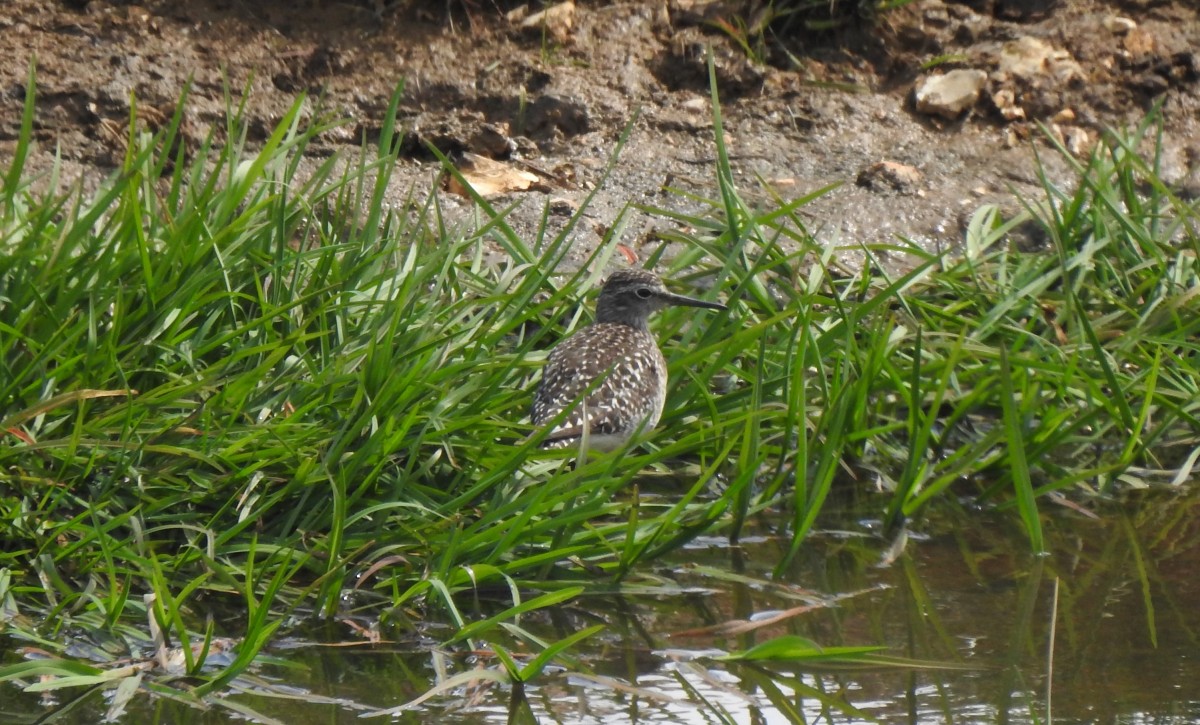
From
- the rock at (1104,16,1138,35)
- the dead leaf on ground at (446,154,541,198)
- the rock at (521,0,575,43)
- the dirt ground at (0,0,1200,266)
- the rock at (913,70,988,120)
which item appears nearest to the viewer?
the dead leaf on ground at (446,154,541,198)

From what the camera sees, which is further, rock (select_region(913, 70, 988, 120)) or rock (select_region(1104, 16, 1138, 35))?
rock (select_region(1104, 16, 1138, 35))

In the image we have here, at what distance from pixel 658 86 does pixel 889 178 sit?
1271 millimetres

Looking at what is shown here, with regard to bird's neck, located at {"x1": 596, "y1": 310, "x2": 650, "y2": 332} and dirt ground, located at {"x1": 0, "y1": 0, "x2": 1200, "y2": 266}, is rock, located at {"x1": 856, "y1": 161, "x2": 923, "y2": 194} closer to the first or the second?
dirt ground, located at {"x1": 0, "y1": 0, "x2": 1200, "y2": 266}

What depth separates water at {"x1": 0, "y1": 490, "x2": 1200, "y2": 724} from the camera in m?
3.62

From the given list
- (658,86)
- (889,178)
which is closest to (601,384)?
(889,178)

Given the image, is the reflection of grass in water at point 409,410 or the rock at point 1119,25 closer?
the reflection of grass in water at point 409,410

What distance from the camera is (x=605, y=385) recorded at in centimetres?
521

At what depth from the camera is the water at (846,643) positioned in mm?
3615

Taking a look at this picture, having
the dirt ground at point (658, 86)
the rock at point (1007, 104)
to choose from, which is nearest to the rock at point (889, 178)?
the dirt ground at point (658, 86)

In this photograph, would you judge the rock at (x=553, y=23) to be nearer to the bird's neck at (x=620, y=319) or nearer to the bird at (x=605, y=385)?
the bird's neck at (x=620, y=319)

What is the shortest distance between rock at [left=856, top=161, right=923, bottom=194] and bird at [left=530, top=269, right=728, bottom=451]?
5.77 feet

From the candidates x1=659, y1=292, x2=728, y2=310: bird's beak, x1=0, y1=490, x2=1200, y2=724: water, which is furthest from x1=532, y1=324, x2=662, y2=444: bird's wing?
x1=0, y1=490, x2=1200, y2=724: water

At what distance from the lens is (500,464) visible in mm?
4441

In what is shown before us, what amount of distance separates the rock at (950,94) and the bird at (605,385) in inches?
94.6
